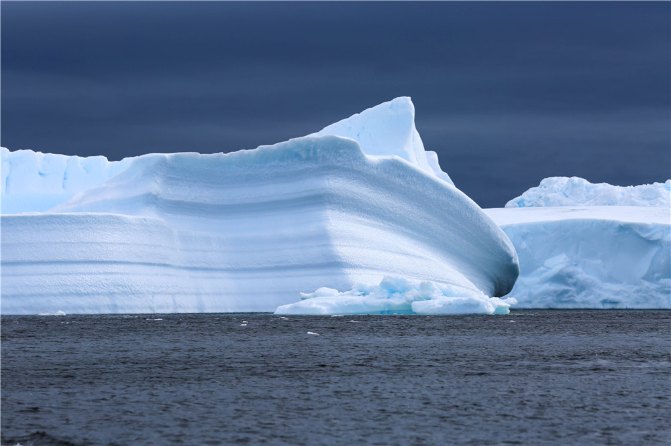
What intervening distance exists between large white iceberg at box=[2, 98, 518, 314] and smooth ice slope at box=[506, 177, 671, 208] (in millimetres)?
21254

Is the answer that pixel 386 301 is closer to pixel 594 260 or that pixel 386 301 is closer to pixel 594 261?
pixel 594 261

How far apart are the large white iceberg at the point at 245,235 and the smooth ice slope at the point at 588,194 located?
21254 mm

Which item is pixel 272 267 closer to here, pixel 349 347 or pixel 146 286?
pixel 146 286

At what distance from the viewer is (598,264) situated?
110 ft

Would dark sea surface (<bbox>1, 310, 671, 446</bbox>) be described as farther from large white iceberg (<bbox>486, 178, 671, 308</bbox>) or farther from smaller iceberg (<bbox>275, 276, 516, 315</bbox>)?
large white iceberg (<bbox>486, 178, 671, 308</bbox>)

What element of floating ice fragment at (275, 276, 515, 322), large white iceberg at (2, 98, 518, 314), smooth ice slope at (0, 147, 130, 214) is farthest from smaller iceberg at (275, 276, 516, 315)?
smooth ice slope at (0, 147, 130, 214)

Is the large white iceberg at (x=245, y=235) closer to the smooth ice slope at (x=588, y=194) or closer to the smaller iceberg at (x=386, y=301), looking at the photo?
the smaller iceberg at (x=386, y=301)

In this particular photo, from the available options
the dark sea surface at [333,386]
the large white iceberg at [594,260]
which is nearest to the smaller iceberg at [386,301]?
the dark sea surface at [333,386]

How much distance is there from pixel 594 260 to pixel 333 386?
72.8 feet

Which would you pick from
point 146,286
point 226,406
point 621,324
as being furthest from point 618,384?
point 146,286

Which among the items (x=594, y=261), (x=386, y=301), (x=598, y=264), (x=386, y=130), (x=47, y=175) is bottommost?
(x=386, y=301)

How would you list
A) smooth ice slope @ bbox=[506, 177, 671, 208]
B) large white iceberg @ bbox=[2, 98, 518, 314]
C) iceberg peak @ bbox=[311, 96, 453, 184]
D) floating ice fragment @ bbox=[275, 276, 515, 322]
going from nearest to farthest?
floating ice fragment @ bbox=[275, 276, 515, 322] → large white iceberg @ bbox=[2, 98, 518, 314] → iceberg peak @ bbox=[311, 96, 453, 184] → smooth ice slope @ bbox=[506, 177, 671, 208]

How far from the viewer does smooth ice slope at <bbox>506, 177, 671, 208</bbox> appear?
49.2 m

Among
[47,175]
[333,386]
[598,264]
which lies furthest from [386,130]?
[333,386]
